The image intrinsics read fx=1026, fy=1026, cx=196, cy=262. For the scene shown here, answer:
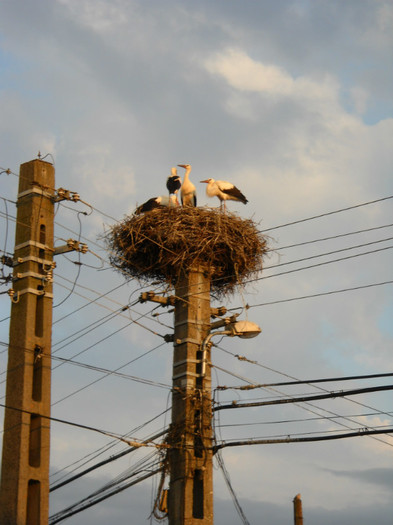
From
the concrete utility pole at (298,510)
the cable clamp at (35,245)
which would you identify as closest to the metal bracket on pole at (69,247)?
the cable clamp at (35,245)

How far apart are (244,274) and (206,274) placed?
1.11 m

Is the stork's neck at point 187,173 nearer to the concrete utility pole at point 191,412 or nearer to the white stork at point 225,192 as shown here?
the white stork at point 225,192

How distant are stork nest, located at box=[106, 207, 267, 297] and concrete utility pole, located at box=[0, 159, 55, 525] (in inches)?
147

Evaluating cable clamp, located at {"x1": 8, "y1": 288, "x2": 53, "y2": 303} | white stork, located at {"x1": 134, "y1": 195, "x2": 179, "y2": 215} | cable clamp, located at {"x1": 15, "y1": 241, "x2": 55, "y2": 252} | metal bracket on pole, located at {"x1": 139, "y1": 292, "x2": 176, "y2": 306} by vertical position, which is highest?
white stork, located at {"x1": 134, "y1": 195, "x2": 179, "y2": 215}

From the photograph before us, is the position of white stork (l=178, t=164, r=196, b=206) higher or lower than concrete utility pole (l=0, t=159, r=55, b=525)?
higher

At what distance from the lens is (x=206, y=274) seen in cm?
1825

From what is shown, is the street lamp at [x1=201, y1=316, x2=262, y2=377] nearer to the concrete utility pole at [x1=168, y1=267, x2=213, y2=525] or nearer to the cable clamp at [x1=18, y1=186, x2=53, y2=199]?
the concrete utility pole at [x1=168, y1=267, x2=213, y2=525]

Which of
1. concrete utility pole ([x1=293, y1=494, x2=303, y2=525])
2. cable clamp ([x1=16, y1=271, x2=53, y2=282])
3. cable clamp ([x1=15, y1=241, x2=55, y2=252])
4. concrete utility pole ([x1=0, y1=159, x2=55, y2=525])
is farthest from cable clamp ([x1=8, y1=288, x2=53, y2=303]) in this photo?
concrete utility pole ([x1=293, y1=494, x2=303, y2=525])

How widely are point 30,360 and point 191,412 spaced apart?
3.91m

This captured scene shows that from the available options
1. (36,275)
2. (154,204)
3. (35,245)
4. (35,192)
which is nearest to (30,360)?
(36,275)

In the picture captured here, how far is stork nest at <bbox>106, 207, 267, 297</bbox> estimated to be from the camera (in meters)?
18.2

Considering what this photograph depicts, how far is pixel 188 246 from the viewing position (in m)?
18.1

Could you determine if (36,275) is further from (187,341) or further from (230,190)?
(230,190)

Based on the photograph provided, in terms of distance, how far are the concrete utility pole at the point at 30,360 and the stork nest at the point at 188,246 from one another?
3743mm
